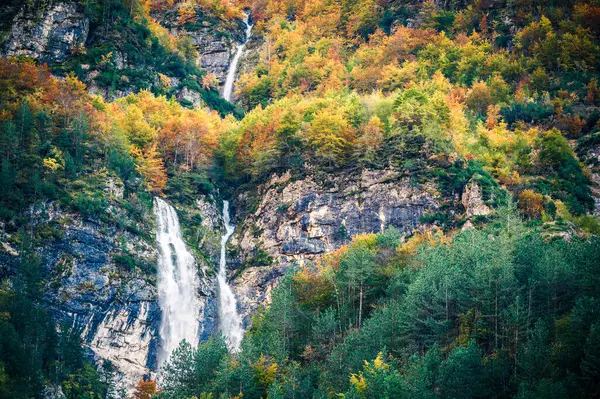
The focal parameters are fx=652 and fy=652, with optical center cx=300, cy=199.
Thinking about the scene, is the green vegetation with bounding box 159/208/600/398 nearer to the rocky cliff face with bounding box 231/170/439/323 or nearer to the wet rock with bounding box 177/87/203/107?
the rocky cliff face with bounding box 231/170/439/323

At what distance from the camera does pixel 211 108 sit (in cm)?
11206

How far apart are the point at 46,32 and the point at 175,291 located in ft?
160

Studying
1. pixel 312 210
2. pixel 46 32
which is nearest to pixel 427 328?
pixel 312 210

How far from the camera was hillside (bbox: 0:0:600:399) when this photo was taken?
1774 inches

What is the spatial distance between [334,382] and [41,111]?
154ft

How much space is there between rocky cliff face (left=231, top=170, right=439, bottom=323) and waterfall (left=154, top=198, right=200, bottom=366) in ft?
18.9

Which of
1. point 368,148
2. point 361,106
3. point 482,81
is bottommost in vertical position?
point 368,148

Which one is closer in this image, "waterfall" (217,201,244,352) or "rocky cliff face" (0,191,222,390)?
"rocky cliff face" (0,191,222,390)

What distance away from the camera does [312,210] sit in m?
76.2

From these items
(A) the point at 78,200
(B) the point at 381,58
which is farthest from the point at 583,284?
(B) the point at 381,58

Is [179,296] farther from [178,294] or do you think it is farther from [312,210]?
[312,210]

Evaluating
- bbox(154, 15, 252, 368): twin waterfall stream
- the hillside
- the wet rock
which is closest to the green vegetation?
the hillside

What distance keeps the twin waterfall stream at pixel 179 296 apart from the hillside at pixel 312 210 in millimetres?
238

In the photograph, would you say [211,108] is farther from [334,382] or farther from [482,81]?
[334,382]
